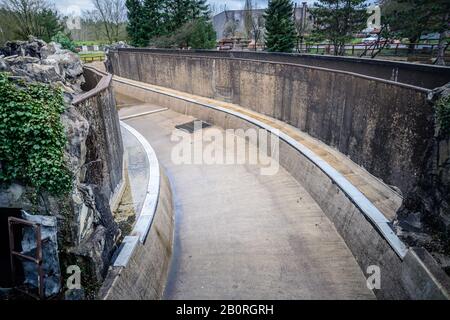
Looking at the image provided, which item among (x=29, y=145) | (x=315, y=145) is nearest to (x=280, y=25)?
(x=315, y=145)

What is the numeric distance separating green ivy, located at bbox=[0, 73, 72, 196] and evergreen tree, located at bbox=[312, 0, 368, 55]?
80.3ft

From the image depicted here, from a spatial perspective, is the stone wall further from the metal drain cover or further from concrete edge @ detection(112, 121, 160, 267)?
the metal drain cover

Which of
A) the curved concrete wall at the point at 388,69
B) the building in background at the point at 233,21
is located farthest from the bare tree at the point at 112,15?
the curved concrete wall at the point at 388,69

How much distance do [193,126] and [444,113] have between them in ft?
42.4

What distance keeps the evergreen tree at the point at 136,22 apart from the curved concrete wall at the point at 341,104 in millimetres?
20839

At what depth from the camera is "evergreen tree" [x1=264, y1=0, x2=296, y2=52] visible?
28.4 meters

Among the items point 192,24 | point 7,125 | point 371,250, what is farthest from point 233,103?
point 192,24

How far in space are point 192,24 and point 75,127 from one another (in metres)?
31.5

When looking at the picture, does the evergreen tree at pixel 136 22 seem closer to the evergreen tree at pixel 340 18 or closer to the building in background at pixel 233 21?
the evergreen tree at pixel 340 18

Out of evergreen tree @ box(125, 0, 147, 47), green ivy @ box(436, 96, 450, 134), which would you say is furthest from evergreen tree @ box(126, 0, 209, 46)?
green ivy @ box(436, 96, 450, 134)

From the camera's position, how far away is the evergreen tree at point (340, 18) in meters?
24.4

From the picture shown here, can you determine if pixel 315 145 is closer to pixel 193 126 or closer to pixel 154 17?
pixel 193 126

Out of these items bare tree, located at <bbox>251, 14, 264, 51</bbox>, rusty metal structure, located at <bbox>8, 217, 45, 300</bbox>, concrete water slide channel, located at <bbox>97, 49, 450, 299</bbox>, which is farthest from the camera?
bare tree, located at <bbox>251, 14, 264, 51</bbox>

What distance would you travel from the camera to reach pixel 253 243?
27.5 feet
